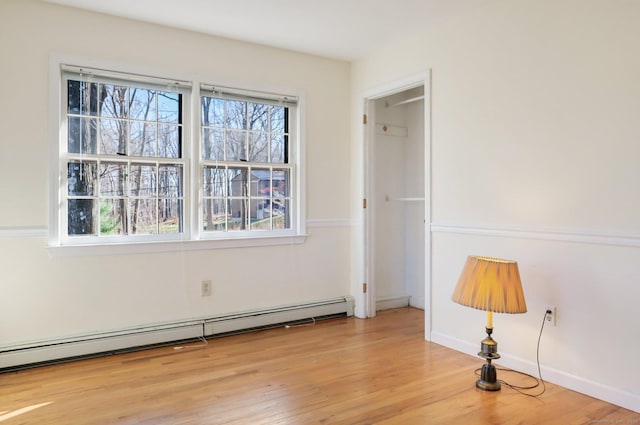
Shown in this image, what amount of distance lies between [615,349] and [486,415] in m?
0.83

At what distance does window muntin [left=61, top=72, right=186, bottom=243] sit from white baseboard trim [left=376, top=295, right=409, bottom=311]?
7.27 ft

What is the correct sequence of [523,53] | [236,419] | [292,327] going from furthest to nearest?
[292,327], [523,53], [236,419]

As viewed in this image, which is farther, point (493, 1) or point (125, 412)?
point (493, 1)

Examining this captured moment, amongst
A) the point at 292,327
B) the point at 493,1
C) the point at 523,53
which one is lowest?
the point at 292,327

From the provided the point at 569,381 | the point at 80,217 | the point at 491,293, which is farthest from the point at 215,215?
the point at 569,381

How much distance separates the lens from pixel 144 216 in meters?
3.46

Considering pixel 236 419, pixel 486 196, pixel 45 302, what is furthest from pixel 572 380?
pixel 45 302

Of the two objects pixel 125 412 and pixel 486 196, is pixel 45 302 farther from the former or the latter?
pixel 486 196

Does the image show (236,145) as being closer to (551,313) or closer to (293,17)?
(293,17)

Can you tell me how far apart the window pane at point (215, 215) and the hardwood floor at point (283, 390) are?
3.19 ft

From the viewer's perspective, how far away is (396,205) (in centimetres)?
481

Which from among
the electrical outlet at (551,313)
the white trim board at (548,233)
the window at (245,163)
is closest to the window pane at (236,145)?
the window at (245,163)

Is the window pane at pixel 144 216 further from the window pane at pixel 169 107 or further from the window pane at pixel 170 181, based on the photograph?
the window pane at pixel 169 107

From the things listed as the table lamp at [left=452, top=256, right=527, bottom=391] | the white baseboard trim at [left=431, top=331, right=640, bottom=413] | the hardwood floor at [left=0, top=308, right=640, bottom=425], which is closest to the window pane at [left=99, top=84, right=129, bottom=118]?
the hardwood floor at [left=0, top=308, right=640, bottom=425]
